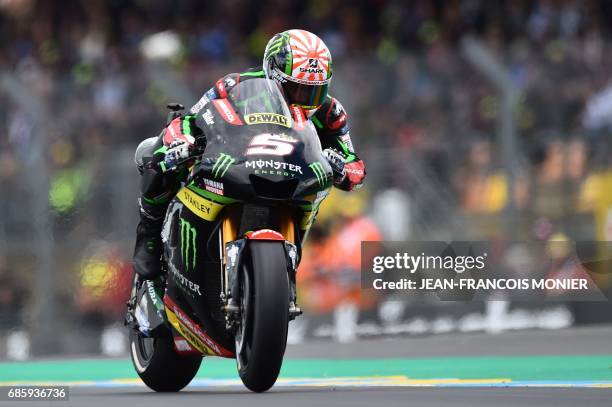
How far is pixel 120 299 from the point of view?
13.5 metres

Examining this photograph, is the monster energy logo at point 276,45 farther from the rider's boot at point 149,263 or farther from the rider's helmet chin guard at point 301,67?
the rider's boot at point 149,263

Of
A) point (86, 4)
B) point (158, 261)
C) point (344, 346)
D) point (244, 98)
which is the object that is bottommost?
point (344, 346)

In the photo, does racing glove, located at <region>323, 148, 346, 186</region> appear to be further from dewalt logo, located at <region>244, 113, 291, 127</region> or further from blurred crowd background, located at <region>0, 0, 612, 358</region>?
blurred crowd background, located at <region>0, 0, 612, 358</region>


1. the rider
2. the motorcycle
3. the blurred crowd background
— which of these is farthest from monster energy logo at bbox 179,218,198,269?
the blurred crowd background

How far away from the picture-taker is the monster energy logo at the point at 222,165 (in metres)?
6.77

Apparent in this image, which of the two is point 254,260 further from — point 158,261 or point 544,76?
point 544,76

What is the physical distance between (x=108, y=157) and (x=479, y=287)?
4.39 metres

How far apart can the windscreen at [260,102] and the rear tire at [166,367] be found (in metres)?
1.29

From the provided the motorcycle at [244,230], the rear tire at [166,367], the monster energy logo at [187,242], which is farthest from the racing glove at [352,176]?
the rear tire at [166,367]

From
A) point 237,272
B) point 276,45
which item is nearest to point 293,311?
point 237,272

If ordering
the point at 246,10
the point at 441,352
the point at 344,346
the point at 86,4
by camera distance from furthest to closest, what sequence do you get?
the point at 86,4
the point at 246,10
the point at 344,346
the point at 441,352

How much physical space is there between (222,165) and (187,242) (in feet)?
1.80

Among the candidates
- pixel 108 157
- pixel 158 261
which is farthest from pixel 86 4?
pixel 158 261

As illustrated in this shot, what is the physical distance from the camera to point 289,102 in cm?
713
